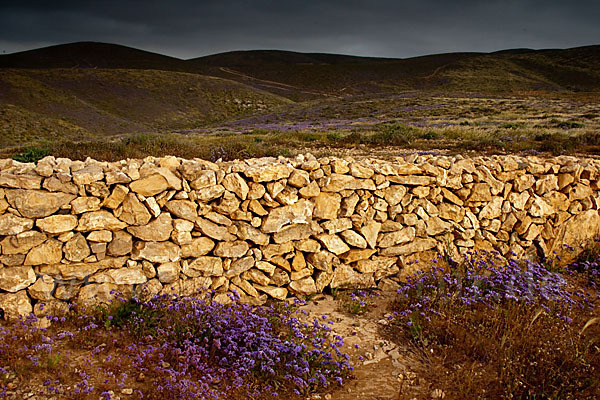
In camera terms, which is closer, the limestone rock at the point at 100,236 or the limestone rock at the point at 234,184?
the limestone rock at the point at 100,236

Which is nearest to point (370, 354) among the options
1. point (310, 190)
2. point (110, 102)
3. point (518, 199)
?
point (310, 190)

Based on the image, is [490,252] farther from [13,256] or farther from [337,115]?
[337,115]

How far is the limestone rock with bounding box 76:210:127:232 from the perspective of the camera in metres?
3.74

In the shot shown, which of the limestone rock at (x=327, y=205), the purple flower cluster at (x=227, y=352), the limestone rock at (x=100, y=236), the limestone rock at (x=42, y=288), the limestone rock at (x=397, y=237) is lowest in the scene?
the purple flower cluster at (x=227, y=352)

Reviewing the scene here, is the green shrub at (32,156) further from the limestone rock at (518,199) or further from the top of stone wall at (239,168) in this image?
the limestone rock at (518,199)

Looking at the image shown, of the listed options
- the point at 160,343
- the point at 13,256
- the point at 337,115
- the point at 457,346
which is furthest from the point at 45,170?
the point at 337,115

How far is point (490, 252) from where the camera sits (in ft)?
18.5

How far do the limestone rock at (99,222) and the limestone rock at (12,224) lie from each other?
424 millimetres

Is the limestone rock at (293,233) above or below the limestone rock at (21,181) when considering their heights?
below

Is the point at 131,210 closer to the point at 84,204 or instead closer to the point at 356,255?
the point at 84,204

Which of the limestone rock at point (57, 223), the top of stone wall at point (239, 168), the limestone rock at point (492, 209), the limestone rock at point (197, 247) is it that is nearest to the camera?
the limestone rock at point (57, 223)

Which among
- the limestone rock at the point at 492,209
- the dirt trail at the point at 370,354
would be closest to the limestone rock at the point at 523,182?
the limestone rock at the point at 492,209

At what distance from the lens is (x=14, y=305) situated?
3568 mm

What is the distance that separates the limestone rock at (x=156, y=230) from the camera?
3951 mm
